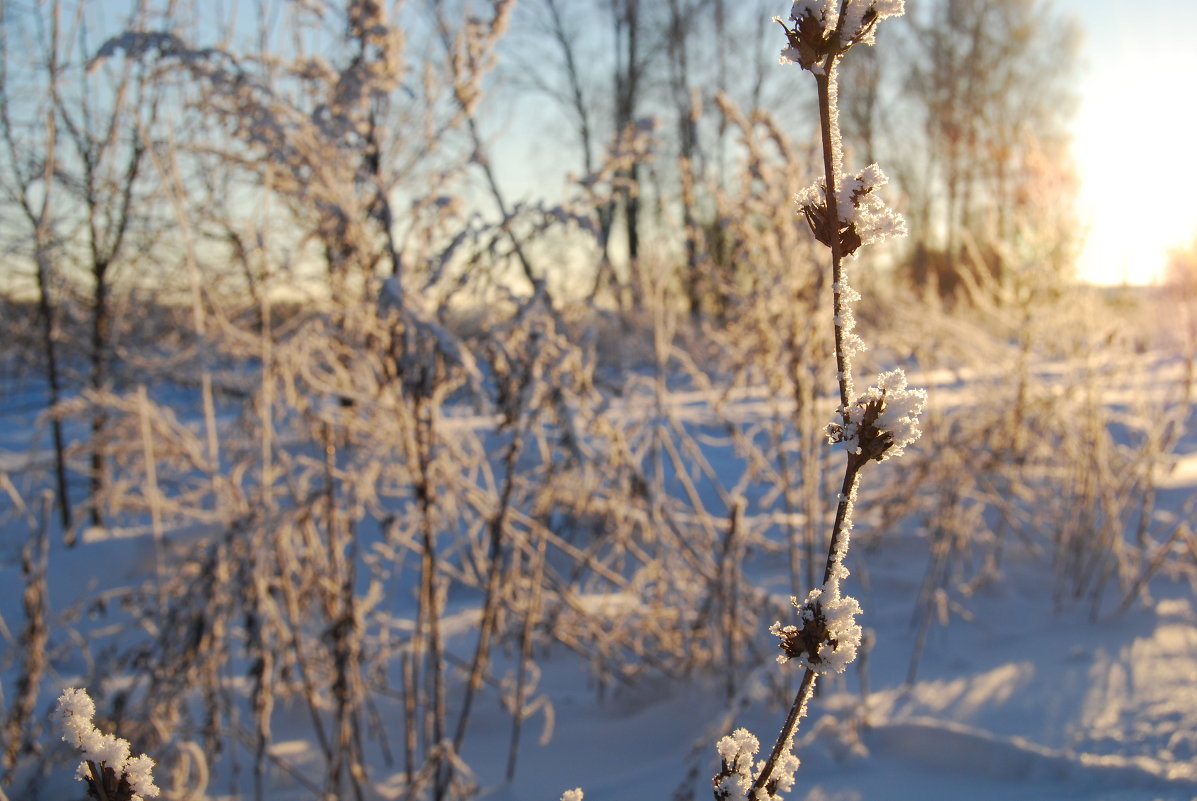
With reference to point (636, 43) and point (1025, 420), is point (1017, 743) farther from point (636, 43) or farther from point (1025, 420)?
point (636, 43)

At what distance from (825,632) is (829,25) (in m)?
0.41

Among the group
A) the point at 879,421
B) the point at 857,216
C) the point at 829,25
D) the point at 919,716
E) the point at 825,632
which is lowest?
the point at 919,716

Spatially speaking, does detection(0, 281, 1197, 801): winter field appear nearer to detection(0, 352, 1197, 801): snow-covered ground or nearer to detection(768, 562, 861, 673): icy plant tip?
detection(0, 352, 1197, 801): snow-covered ground

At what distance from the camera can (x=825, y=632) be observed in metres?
0.58

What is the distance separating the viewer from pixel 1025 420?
11.5 feet

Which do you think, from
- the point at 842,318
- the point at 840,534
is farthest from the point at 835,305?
the point at 840,534

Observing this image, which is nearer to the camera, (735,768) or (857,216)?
(857,216)

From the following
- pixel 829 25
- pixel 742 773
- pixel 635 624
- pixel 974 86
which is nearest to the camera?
pixel 829 25

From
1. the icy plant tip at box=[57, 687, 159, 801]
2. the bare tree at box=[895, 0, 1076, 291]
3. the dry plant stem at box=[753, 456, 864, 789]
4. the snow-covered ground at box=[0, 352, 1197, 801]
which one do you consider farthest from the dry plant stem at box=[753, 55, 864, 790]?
the bare tree at box=[895, 0, 1076, 291]

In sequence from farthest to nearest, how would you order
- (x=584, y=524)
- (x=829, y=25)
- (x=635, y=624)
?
(x=584, y=524), (x=635, y=624), (x=829, y=25)

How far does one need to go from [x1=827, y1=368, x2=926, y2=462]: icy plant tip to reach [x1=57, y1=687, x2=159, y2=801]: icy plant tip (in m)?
0.56

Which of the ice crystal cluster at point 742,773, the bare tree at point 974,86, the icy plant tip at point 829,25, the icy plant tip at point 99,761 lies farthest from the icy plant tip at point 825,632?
the bare tree at point 974,86

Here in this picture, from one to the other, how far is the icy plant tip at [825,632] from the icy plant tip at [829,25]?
347 millimetres

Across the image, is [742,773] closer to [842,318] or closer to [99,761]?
[842,318]
